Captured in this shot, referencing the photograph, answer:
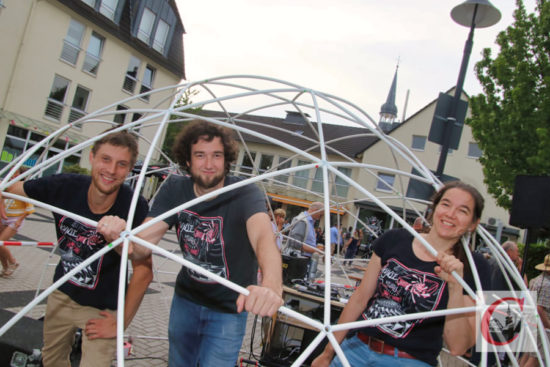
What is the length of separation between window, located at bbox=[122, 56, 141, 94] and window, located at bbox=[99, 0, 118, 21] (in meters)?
2.33

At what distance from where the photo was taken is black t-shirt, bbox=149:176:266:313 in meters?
2.33

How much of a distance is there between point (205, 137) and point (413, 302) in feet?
4.76

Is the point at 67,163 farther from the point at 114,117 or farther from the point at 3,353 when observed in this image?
the point at 3,353

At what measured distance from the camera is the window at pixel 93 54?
19.8 m

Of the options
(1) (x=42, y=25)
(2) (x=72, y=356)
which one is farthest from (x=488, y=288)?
(1) (x=42, y=25)

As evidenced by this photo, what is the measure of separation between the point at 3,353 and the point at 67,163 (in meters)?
19.1

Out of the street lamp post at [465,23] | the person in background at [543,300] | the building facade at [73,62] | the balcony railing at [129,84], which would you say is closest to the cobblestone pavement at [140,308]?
the person in background at [543,300]

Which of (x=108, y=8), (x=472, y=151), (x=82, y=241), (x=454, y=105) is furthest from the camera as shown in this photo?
(x=472, y=151)

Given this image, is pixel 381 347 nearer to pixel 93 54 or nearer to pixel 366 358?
pixel 366 358

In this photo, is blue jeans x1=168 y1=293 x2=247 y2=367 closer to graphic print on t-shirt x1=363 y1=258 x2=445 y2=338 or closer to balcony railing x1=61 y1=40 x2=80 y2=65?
graphic print on t-shirt x1=363 y1=258 x2=445 y2=338

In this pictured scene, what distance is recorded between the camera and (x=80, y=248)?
2613mm

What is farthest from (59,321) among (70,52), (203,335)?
(70,52)

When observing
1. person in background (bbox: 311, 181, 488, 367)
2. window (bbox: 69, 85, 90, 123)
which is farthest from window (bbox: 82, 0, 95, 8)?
person in background (bbox: 311, 181, 488, 367)

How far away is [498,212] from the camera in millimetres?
23281
